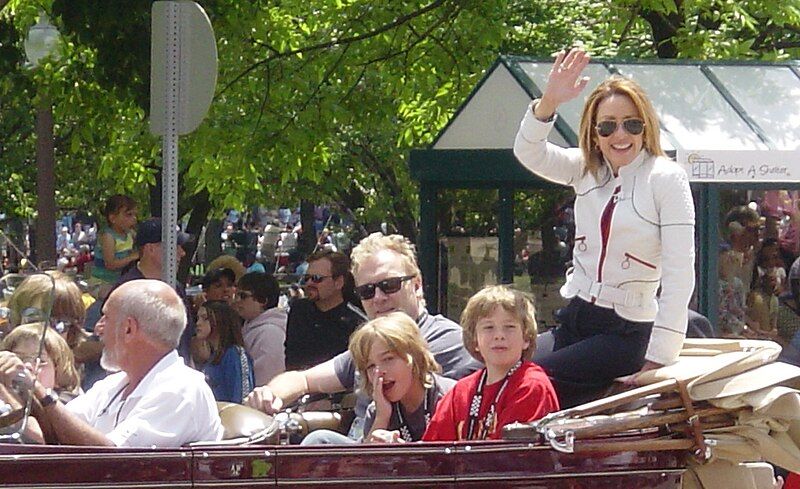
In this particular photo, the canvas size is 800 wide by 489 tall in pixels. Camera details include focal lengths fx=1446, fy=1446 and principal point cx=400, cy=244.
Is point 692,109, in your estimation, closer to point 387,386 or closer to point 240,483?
point 387,386

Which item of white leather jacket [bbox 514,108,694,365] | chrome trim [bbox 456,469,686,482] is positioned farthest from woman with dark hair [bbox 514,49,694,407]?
chrome trim [bbox 456,469,686,482]

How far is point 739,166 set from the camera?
29.5 ft

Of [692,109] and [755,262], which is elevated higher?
[692,109]

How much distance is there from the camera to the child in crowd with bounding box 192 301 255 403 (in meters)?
6.90

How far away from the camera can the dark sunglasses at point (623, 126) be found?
4.56 metres

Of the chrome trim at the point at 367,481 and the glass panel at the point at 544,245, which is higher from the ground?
the glass panel at the point at 544,245

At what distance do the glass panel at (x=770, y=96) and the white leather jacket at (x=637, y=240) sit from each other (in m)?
4.85

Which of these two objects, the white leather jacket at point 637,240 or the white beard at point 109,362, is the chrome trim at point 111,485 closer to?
the white beard at point 109,362

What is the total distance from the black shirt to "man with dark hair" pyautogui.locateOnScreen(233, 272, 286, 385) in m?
0.19

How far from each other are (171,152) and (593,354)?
238cm

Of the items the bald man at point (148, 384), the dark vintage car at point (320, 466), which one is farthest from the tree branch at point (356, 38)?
the dark vintage car at point (320, 466)

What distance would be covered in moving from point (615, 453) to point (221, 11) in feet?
23.9

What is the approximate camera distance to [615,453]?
4.11 m

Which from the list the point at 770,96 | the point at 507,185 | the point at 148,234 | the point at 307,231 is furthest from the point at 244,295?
the point at 307,231
